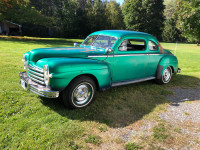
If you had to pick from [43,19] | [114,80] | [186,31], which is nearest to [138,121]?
[114,80]

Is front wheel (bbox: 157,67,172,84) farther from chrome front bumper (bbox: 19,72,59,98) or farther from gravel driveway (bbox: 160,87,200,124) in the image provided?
chrome front bumper (bbox: 19,72,59,98)

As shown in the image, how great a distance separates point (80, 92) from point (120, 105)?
Answer: 1234 mm

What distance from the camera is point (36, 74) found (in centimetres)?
381

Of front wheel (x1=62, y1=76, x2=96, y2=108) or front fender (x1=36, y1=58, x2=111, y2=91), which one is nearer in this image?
front fender (x1=36, y1=58, x2=111, y2=91)

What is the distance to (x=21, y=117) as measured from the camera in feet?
11.8

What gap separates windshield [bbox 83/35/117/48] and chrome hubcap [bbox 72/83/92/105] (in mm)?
1454

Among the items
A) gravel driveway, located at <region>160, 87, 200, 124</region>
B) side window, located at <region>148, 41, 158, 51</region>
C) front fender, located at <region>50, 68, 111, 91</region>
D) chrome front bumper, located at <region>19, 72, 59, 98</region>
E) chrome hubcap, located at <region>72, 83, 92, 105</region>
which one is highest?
side window, located at <region>148, 41, 158, 51</region>

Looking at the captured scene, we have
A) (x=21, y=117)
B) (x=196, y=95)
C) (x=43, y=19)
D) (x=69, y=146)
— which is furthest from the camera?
(x=43, y=19)

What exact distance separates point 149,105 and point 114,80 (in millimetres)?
1204

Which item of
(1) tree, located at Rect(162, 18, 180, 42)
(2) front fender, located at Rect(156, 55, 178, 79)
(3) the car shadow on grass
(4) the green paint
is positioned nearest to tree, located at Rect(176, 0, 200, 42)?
(2) front fender, located at Rect(156, 55, 178, 79)

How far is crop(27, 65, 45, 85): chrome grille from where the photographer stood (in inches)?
144

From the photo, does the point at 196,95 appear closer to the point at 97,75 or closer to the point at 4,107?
the point at 97,75

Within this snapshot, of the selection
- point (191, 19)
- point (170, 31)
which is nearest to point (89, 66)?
point (191, 19)

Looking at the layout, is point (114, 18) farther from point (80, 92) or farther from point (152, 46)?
point (80, 92)
